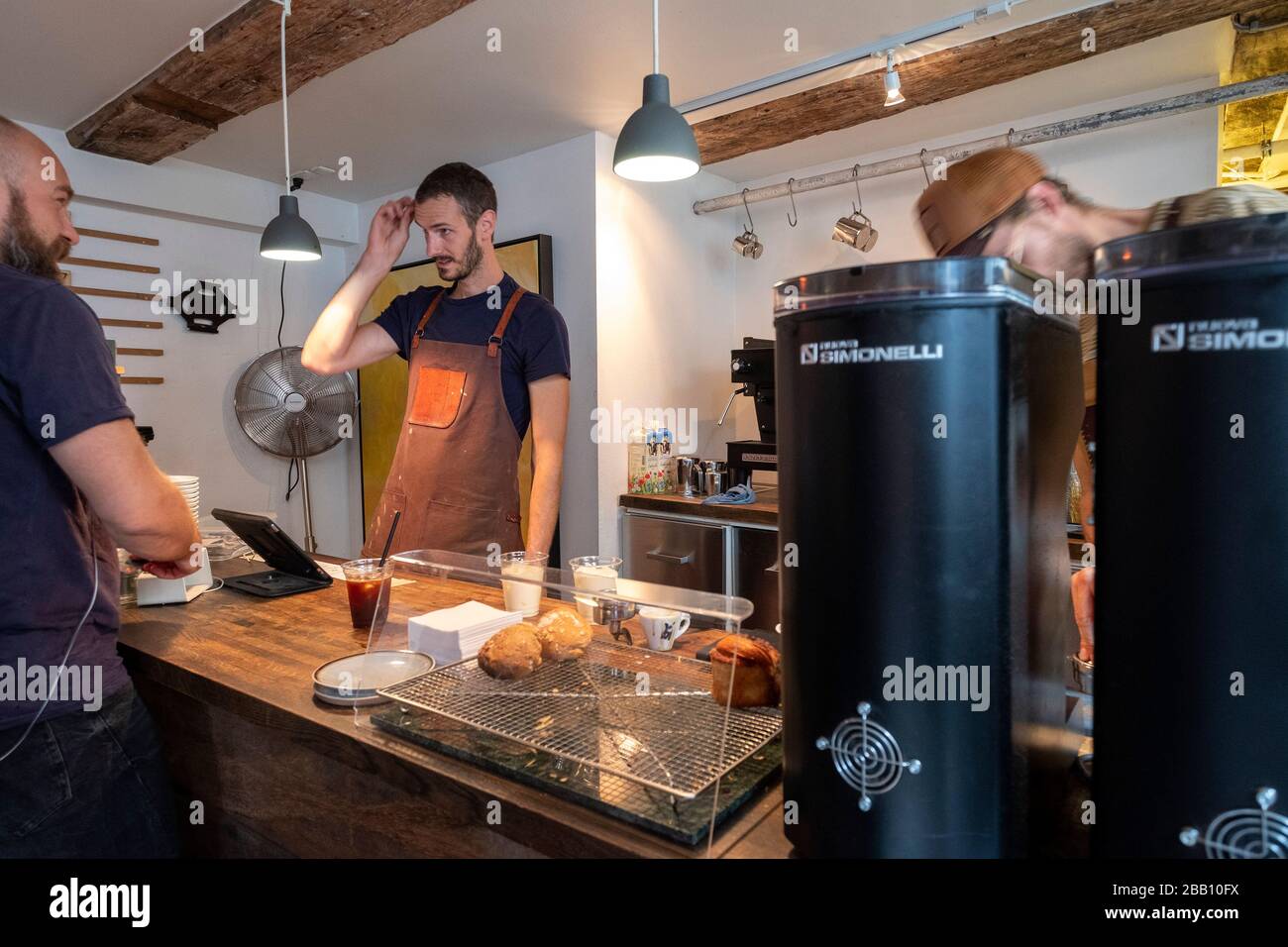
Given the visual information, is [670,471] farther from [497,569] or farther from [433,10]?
[497,569]

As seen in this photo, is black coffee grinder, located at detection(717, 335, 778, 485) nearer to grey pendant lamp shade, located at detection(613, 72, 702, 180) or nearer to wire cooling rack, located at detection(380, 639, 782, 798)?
grey pendant lamp shade, located at detection(613, 72, 702, 180)

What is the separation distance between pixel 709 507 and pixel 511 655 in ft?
8.63

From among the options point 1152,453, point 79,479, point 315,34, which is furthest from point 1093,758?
point 315,34

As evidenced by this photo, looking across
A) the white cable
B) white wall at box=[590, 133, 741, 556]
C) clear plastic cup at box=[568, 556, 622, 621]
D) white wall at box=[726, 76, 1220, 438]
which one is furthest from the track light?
the white cable

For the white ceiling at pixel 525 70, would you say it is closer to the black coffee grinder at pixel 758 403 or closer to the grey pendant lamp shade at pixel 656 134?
the grey pendant lamp shade at pixel 656 134

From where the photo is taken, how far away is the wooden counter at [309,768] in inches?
31.4

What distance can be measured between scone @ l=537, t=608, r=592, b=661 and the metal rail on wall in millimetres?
2091

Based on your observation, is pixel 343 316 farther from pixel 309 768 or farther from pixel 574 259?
pixel 574 259

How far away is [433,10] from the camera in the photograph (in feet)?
8.29

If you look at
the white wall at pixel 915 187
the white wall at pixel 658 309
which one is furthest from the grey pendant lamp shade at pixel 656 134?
the white wall at pixel 658 309

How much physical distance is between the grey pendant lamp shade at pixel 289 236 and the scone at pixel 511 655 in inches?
89.1

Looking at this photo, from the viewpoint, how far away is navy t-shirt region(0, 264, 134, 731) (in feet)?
3.96

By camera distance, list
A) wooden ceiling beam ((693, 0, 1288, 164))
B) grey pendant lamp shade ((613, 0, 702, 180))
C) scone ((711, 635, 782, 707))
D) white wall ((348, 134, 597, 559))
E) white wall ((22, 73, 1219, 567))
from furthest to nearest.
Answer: white wall ((348, 134, 597, 559)), white wall ((22, 73, 1219, 567)), wooden ceiling beam ((693, 0, 1288, 164)), grey pendant lamp shade ((613, 0, 702, 180)), scone ((711, 635, 782, 707))

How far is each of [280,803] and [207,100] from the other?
10.0 ft
